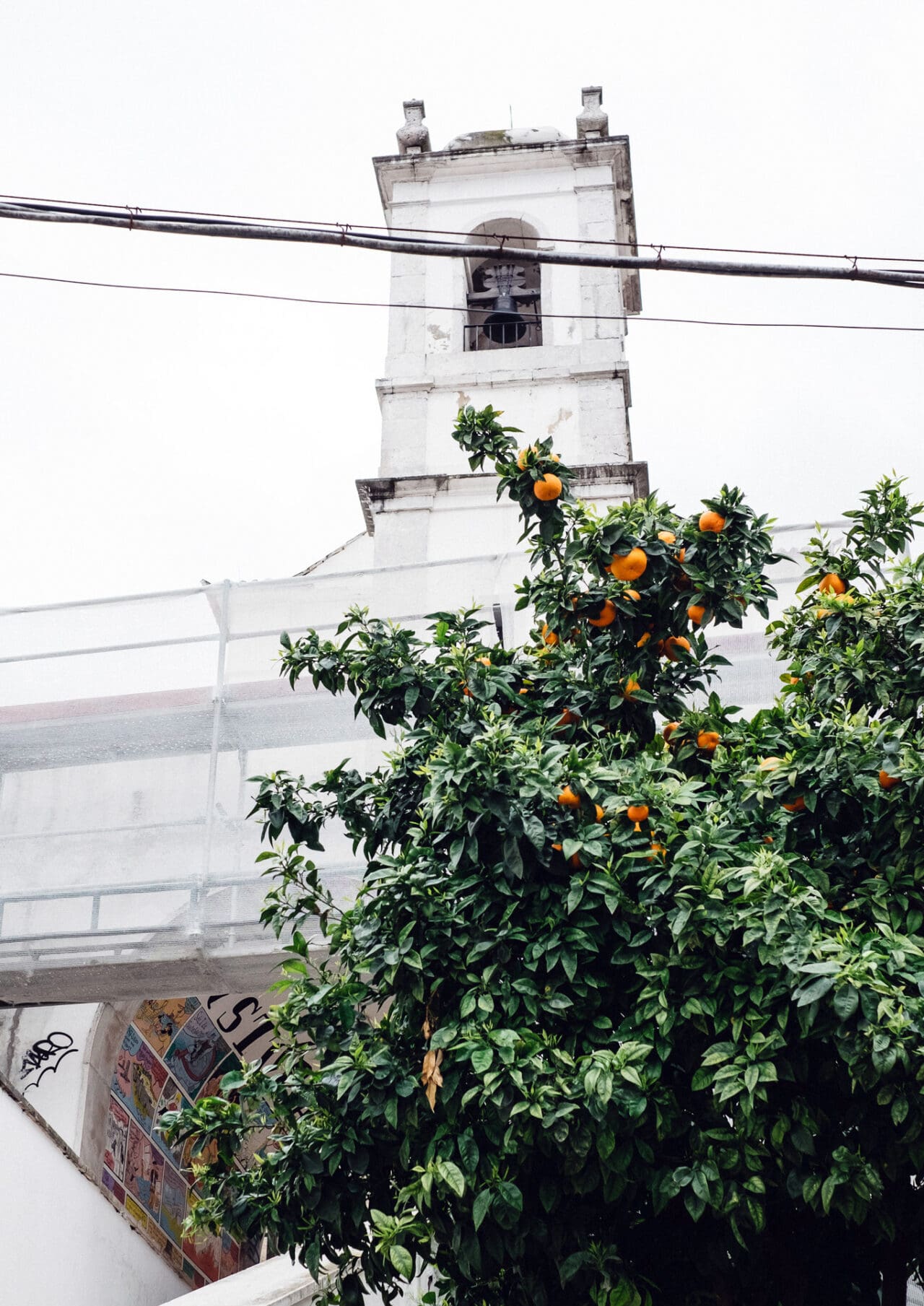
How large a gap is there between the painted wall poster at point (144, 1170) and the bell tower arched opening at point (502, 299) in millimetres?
8669

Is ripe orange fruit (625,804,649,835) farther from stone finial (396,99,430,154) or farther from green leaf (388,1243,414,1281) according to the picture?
stone finial (396,99,430,154)

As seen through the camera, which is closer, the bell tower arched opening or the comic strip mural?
the comic strip mural

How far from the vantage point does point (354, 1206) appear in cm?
526

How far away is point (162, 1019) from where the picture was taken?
576 inches

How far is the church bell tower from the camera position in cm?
1466

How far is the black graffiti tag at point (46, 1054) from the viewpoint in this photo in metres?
12.5

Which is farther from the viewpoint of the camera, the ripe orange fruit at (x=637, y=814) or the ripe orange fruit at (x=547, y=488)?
the ripe orange fruit at (x=547, y=488)

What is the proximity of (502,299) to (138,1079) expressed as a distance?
8.81 m

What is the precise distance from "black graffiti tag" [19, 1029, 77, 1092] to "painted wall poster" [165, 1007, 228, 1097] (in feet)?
6.95

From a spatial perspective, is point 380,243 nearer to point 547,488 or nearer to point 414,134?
point 547,488

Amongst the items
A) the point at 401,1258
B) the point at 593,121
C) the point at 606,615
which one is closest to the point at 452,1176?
the point at 401,1258

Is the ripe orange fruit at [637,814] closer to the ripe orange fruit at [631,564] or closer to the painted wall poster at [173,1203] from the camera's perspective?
the ripe orange fruit at [631,564]

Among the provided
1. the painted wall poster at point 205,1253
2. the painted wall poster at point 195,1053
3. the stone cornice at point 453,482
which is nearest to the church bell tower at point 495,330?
the stone cornice at point 453,482

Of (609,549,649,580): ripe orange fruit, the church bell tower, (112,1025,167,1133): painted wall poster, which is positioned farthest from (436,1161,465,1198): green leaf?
the church bell tower
